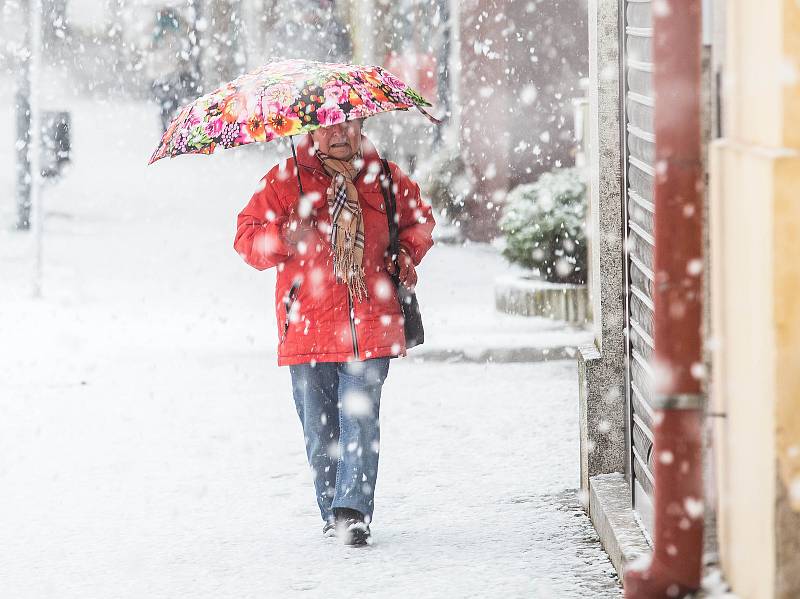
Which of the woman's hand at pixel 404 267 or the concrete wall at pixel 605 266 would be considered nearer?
the woman's hand at pixel 404 267

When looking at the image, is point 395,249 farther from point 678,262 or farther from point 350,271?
point 678,262

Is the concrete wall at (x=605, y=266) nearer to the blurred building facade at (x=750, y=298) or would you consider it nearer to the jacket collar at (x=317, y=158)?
the blurred building facade at (x=750, y=298)

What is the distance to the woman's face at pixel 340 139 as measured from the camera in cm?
557

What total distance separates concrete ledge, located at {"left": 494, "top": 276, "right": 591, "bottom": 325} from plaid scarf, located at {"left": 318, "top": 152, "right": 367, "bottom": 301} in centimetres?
628

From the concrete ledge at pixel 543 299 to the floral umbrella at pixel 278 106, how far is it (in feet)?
20.5

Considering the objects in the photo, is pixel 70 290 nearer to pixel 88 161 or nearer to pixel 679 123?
pixel 679 123

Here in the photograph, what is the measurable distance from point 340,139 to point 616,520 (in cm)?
165

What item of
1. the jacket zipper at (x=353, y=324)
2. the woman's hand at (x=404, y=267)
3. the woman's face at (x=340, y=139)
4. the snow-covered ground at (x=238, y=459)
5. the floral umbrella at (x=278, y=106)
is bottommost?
the snow-covered ground at (x=238, y=459)

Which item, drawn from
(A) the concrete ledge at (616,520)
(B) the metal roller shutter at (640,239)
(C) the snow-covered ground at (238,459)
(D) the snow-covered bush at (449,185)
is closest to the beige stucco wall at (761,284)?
(A) the concrete ledge at (616,520)

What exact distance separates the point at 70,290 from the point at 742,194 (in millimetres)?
11288

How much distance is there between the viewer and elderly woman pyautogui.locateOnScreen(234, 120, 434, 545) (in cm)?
553

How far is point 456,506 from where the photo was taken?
6355 mm

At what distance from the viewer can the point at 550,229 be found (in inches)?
477

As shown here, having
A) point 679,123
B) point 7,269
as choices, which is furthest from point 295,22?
point 679,123
